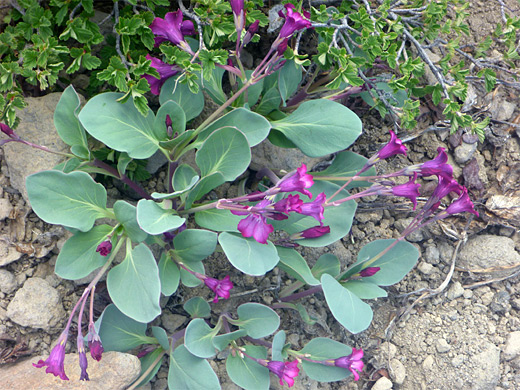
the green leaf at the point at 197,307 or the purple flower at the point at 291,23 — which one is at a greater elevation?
the purple flower at the point at 291,23

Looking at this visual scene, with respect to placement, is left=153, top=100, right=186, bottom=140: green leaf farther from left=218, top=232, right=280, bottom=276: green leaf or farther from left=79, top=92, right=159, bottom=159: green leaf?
left=218, top=232, right=280, bottom=276: green leaf

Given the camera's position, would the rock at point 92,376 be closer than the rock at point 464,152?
Yes

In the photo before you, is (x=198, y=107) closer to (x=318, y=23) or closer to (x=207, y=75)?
(x=207, y=75)

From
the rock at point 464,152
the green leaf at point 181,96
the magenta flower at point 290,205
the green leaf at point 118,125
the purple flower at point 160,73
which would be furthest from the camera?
the rock at point 464,152

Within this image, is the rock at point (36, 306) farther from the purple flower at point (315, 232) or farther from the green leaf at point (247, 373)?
the purple flower at point (315, 232)

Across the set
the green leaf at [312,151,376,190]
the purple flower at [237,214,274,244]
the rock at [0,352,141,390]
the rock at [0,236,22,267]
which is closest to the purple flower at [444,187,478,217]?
the green leaf at [312,151,376,190]

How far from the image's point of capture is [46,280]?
7.99 ft

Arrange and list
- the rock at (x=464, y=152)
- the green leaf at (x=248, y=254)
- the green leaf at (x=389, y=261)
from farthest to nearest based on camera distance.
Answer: the rock at (x=464, y=152)
the green leaf at (x=389, y=261)
the green leaf at (x=248, y=254)

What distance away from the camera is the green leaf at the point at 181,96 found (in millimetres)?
2270

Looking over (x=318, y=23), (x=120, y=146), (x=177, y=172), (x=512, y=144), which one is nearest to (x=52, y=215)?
(x=120, y=146)

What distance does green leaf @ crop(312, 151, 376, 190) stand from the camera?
7.97 ft

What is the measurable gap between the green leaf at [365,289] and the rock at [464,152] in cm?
100

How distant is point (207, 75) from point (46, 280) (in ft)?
4.36

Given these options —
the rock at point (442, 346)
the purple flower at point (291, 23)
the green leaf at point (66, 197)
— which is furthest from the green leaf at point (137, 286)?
the rock at point (442, 346)
